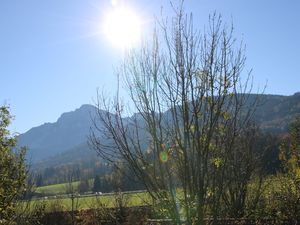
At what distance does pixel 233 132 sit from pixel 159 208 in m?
1.72

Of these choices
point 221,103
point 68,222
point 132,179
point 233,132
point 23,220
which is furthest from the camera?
point 68,222

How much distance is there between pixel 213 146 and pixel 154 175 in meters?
1.03

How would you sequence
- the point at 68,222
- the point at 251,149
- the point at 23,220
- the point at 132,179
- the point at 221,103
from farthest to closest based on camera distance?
the point at 68,222 < the point at 23,220 < the point at 251,149 < the point at 132,179 < the point at 221,103

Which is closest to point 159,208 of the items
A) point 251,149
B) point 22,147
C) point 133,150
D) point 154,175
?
point 154,175

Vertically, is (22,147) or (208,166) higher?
(22,147)

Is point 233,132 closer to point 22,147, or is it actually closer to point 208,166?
point 208,166

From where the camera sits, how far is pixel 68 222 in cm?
1964

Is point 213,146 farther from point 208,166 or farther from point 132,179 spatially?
point 132,179

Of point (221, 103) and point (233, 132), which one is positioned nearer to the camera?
point (221, 103)

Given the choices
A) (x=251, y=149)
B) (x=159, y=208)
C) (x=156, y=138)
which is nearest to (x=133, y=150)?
(x=156, y=138)

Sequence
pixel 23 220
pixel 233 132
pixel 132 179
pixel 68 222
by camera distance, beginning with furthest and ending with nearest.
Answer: pixel 68 222
pixel 23 220
pixel 132 179
pixel 233 132

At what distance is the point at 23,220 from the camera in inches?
528

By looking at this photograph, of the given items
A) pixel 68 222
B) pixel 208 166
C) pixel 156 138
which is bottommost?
pixel 68 222

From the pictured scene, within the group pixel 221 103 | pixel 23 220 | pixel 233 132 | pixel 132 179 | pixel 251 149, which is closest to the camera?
pixel 221 103
